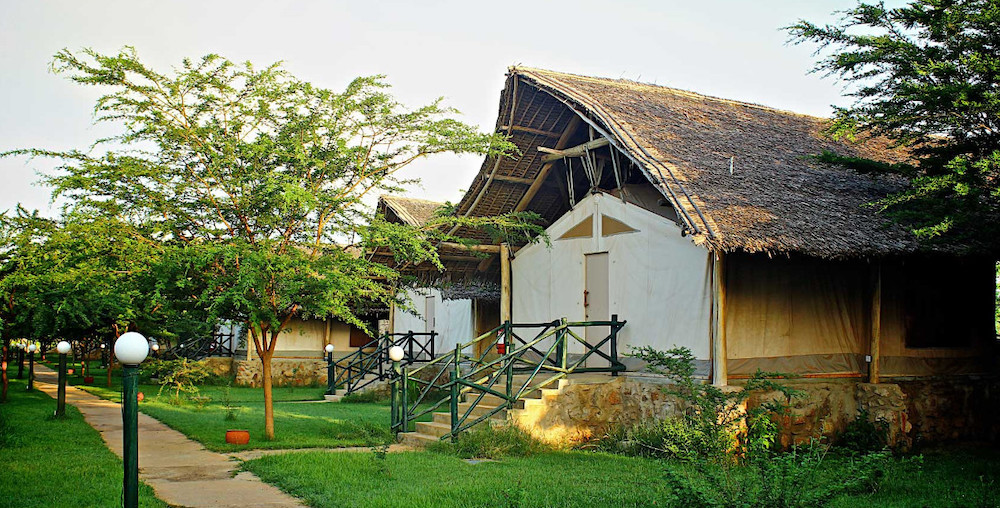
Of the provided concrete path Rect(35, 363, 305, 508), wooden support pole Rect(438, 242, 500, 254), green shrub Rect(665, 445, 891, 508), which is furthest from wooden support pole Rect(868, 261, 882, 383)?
concrete path Rect(35, 363, 305, 508)

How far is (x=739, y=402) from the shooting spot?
9797mm

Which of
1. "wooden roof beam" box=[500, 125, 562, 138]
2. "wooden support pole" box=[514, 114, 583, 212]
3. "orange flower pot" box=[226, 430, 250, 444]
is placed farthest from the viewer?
"wooden support pole" box=[514, 114, 583, 212]

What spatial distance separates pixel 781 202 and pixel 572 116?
358 centimetres

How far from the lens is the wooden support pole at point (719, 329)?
1031 centimetres

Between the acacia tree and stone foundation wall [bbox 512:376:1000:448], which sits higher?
the acacia tree

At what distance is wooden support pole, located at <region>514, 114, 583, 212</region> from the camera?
13.2 m

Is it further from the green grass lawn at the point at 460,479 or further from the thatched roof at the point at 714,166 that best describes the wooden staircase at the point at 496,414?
the thatched roof at the point at 714,166

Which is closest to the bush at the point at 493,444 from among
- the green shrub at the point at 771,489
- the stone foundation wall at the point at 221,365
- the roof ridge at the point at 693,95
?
the green shrub at the point at 771,489

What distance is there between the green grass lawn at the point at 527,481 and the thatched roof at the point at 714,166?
2.66 m

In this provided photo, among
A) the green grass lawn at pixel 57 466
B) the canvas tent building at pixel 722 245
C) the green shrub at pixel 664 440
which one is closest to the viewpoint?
the green grass lawn at pixel 57 466

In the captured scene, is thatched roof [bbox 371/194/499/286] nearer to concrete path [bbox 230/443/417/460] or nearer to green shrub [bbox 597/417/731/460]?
concrete path [bbox 230/443/417/460]

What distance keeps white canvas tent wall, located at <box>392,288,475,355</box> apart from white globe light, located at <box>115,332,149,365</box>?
13.4 meters

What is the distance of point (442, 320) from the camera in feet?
70.4

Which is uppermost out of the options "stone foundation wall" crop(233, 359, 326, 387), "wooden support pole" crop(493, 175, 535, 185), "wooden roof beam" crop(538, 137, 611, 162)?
"wooden roof beam" crop(538, 137, 611, 162)
